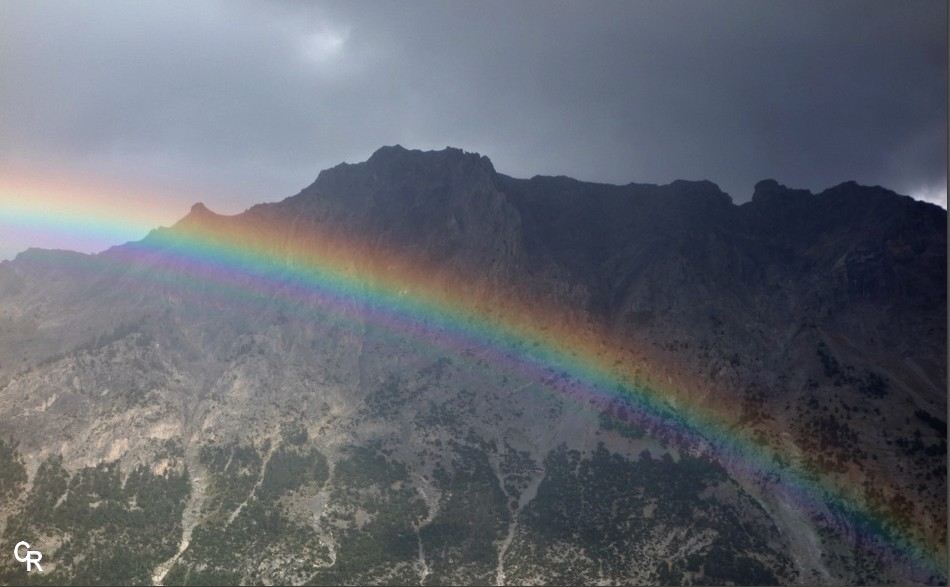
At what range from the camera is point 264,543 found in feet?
572

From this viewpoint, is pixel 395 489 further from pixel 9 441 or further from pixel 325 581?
pixel 9 441

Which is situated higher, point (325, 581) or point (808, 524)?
point (808, 524)

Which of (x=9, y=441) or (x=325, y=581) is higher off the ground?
(x=9, y=441)

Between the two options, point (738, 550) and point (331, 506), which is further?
point (331, 506)

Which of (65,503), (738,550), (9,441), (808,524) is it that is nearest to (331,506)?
(65,503)

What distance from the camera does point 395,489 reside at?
19975cm

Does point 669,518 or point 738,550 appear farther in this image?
point 669,518

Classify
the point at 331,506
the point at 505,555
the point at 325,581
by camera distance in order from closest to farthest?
the point at 325,581 → the point at 505,555 → the point at 331,506

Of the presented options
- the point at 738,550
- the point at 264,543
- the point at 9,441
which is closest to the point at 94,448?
the point at 9,441

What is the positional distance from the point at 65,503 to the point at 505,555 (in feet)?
320

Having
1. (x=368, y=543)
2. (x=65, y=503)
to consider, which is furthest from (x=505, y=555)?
(x=65, y=503)

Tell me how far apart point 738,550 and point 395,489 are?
8072 cm

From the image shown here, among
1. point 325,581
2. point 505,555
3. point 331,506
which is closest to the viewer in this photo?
point 325,581

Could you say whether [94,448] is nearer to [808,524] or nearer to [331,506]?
[331,506]
